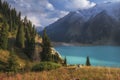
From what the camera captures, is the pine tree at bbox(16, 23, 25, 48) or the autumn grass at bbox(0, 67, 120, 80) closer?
the autumn grass at bbox(0, 67, 120, 80)

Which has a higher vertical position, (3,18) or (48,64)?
(3,18)

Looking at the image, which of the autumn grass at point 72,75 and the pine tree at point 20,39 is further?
the pine tree at point 20,39

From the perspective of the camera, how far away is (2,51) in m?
111

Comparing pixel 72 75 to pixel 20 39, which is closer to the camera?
pixel 72 75

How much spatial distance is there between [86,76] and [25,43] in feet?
366

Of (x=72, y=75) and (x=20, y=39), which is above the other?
(x=20, y=39)

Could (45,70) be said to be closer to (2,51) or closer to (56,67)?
(56,67)

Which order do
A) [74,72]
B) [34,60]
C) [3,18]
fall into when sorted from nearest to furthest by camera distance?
1. [74,72]
2. [34,60]
3. [3,18]

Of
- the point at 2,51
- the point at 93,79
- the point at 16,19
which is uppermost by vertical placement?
the point at 16,19

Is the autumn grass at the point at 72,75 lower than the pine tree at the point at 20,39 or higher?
lower

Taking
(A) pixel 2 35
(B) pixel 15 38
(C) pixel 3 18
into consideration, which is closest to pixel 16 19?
(C) pixel 3 18

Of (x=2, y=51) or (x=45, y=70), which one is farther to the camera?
(x=2, y=51)

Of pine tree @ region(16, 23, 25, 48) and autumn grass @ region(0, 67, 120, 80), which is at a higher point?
pine tree @ region(16, 23, 25, 48)

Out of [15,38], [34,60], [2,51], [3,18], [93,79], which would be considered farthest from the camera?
[3,18]
